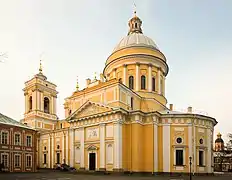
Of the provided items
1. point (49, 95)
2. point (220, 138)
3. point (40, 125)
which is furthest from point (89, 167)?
point (220, 138)

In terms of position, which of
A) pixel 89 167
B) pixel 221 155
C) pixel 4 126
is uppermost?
pixel 4 126

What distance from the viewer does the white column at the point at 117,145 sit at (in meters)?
33.9

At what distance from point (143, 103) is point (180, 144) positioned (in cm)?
837

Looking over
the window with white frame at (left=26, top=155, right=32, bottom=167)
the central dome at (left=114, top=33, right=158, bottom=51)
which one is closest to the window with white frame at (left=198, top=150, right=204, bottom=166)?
the central dome at (left=114, top=33, right=158, bottom=51)

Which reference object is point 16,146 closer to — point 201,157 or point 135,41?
point 135,41

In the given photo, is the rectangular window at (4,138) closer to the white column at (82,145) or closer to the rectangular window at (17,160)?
the rectangular window at (17,160)

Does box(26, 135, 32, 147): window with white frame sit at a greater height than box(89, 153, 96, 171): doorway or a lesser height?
greater

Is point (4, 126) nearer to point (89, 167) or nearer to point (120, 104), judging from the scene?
point (89, 167)

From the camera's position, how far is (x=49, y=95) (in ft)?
191

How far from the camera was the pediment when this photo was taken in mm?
36656

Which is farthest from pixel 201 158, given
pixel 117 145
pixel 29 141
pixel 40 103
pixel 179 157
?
pixel 40 103

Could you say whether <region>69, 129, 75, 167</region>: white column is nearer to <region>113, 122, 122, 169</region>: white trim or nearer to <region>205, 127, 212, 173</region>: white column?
<region>113, 122, 122, 169</region>: white trim

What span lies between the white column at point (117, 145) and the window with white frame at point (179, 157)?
7411mm

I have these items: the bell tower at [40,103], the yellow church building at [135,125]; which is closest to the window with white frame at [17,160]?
the yellow church building at [135,125]
